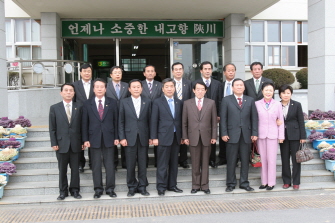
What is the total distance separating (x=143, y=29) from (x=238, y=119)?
7.36 meters

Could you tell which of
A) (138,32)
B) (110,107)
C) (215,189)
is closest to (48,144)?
(110,107)

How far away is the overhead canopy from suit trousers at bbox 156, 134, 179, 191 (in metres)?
5.84

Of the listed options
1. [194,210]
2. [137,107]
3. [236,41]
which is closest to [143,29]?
[236,41]

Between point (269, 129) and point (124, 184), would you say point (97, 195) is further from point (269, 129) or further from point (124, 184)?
point (269, 129)

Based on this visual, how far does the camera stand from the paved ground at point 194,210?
455cm

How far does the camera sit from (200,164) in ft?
18.5

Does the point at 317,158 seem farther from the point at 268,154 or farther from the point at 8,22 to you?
the point at 8,22

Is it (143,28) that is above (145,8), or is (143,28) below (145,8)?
below

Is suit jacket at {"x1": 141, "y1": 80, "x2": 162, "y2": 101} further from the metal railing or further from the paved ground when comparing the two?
the metal railing

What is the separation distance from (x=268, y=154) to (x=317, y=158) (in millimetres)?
1606

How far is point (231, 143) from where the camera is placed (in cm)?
557

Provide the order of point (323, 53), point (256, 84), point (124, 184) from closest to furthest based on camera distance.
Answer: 1. point (124, 184)
2. point (256, 84)
3. point (323, 53)

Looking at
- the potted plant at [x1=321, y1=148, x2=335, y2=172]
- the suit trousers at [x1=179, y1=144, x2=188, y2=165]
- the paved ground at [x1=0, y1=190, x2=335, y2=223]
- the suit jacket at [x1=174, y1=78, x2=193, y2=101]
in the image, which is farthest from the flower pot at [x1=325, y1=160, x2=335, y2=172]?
the suit jacket at [x1=174, y1=78, x2=193, y2=101]

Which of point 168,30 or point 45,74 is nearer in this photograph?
point 45,74
